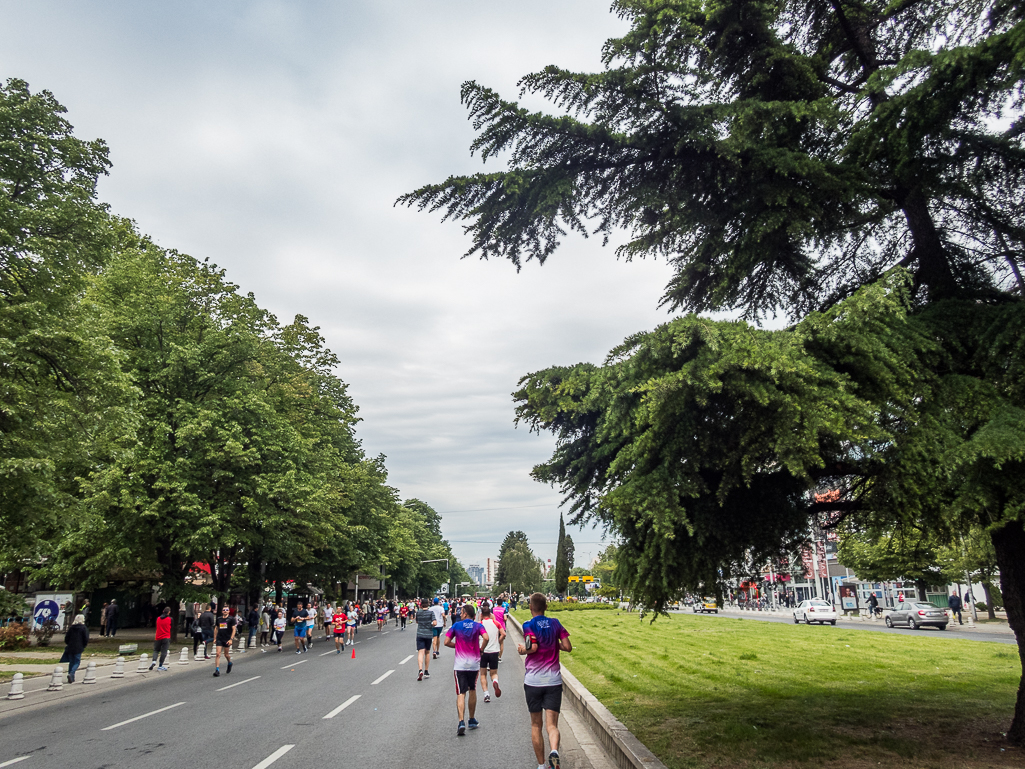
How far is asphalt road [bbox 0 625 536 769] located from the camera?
26.3 ft

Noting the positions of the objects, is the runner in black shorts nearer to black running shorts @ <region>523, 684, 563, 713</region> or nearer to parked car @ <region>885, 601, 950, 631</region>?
black running shorts @ <region>523, 684, 563, 713</region>

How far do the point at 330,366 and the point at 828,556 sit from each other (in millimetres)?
65242

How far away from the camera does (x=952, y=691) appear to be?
11633 millimetres

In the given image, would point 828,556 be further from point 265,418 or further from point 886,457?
point 886,457

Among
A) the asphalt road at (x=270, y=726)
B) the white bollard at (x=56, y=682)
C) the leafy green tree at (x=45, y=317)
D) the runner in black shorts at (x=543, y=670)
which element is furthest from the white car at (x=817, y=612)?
the leafy green tree at (x=45, y=317)

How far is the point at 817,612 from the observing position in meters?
37.5

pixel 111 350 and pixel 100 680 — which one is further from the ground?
pixel 111 350

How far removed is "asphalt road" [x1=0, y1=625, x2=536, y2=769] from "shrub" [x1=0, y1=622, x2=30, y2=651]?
11860mm

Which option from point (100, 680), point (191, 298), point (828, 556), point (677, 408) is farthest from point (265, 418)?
point (828, 556)

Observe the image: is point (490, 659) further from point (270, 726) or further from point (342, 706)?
point (270, 726)

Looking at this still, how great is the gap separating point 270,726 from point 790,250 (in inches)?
408

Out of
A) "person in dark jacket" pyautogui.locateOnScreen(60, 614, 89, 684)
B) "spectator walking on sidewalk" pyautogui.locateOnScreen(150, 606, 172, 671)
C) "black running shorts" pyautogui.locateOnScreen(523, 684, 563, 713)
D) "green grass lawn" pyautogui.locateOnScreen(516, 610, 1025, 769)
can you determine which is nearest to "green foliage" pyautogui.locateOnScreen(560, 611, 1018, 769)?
Answer: "green grass lawn" pyautogui.locateOnScreen(516, 610, 1025, 769)

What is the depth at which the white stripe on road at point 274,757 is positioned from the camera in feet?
25.0

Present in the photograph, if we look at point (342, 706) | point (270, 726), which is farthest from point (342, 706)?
point (270, 726)
